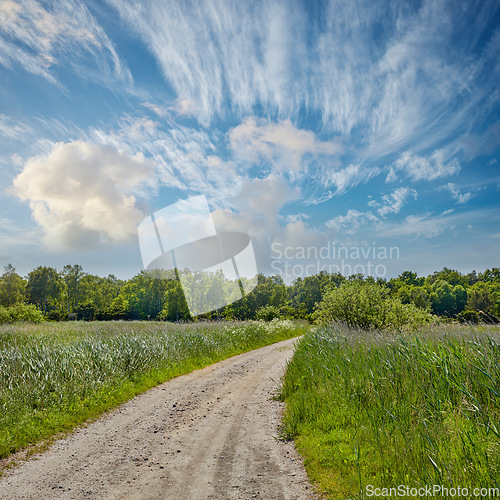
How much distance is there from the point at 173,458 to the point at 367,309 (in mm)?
14417

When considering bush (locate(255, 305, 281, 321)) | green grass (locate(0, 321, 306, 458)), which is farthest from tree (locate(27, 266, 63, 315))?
green grass (locate(0, 321, 306, 458))

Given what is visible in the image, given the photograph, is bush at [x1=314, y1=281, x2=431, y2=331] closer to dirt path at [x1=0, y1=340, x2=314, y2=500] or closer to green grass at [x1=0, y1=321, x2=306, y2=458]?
green grass at [x1=0, y1=321, x2=306, y2=458]

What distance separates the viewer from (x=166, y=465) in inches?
196

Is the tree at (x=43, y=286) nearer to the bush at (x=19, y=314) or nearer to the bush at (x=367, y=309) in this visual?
the bush at (x=19, y=314)

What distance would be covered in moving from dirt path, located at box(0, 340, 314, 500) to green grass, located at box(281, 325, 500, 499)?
59 cm

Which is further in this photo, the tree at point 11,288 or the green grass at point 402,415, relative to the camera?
the tree at point 11,288

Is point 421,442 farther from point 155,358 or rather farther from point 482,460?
point 155,358

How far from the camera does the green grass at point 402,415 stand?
375 centimetres

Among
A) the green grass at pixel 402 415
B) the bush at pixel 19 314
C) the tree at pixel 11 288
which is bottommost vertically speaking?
the green grass at pixel 402 415

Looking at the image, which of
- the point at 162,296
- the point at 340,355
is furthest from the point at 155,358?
the point at 162,296

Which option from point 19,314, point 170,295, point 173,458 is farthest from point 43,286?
point 173,458

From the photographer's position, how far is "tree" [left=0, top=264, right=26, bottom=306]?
6988 cm

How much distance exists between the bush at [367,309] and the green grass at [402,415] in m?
9.06

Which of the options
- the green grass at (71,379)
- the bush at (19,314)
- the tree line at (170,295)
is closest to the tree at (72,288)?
the tree line at (170,295)
